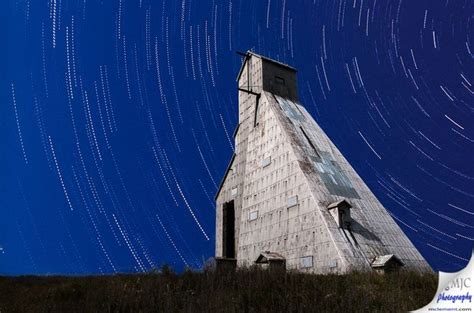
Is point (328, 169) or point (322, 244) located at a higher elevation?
point (328, 169)

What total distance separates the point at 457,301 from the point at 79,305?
9.04 metres

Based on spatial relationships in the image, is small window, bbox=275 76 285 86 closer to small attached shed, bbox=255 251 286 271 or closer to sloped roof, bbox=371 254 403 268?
small attached shed, bbox=255 251 286 271

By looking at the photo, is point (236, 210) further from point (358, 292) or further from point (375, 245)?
point (358, 292)

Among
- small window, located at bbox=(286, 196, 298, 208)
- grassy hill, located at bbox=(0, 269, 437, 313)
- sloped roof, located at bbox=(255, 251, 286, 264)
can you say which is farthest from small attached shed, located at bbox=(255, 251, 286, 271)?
grassy hill, located at bbox=(0, 269, 437, 313)

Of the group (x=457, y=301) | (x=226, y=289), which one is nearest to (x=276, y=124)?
(x=226, y=289)

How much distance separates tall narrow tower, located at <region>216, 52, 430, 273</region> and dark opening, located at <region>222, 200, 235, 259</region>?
82 millimetres

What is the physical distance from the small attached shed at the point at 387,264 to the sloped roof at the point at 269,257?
19.1 ft

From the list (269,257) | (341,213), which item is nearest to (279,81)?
(341,213)

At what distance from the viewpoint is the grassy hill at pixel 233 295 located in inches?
398

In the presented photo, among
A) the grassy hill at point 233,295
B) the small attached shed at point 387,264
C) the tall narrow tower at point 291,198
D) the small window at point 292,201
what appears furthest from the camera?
the small window at point 292,201

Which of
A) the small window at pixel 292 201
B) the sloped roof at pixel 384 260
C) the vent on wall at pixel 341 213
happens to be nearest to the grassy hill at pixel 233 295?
the sloped roof at pixel 384 260

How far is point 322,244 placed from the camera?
22891 millimetres

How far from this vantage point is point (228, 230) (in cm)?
3394

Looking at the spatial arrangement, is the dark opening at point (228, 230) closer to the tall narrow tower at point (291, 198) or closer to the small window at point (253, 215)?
the tall narrow tower at point (291, 198)
